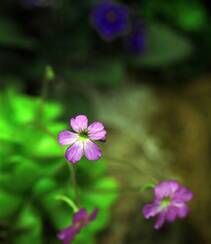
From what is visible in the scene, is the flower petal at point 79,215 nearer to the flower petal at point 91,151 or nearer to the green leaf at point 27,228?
the flower petal at point 91,151

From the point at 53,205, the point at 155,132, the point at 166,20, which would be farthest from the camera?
the point at 166,20

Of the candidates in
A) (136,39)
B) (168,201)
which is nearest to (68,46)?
(136,39)

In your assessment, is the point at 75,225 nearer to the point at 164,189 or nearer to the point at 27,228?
the point at 164,189

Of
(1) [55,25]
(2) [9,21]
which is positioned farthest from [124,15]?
(2) [9,21]

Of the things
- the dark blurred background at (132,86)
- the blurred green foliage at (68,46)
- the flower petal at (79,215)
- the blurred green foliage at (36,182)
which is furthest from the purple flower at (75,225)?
the blurred green foliage at (68,46)

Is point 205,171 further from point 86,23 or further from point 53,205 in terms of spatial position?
point 53,205

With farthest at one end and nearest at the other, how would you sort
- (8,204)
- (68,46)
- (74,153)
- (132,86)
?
(132,86), (68,46), (8,204), (74,153)

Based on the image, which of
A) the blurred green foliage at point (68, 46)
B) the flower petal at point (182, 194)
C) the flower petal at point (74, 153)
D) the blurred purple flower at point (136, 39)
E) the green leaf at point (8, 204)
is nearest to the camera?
the flower petal at point (74, 153)
